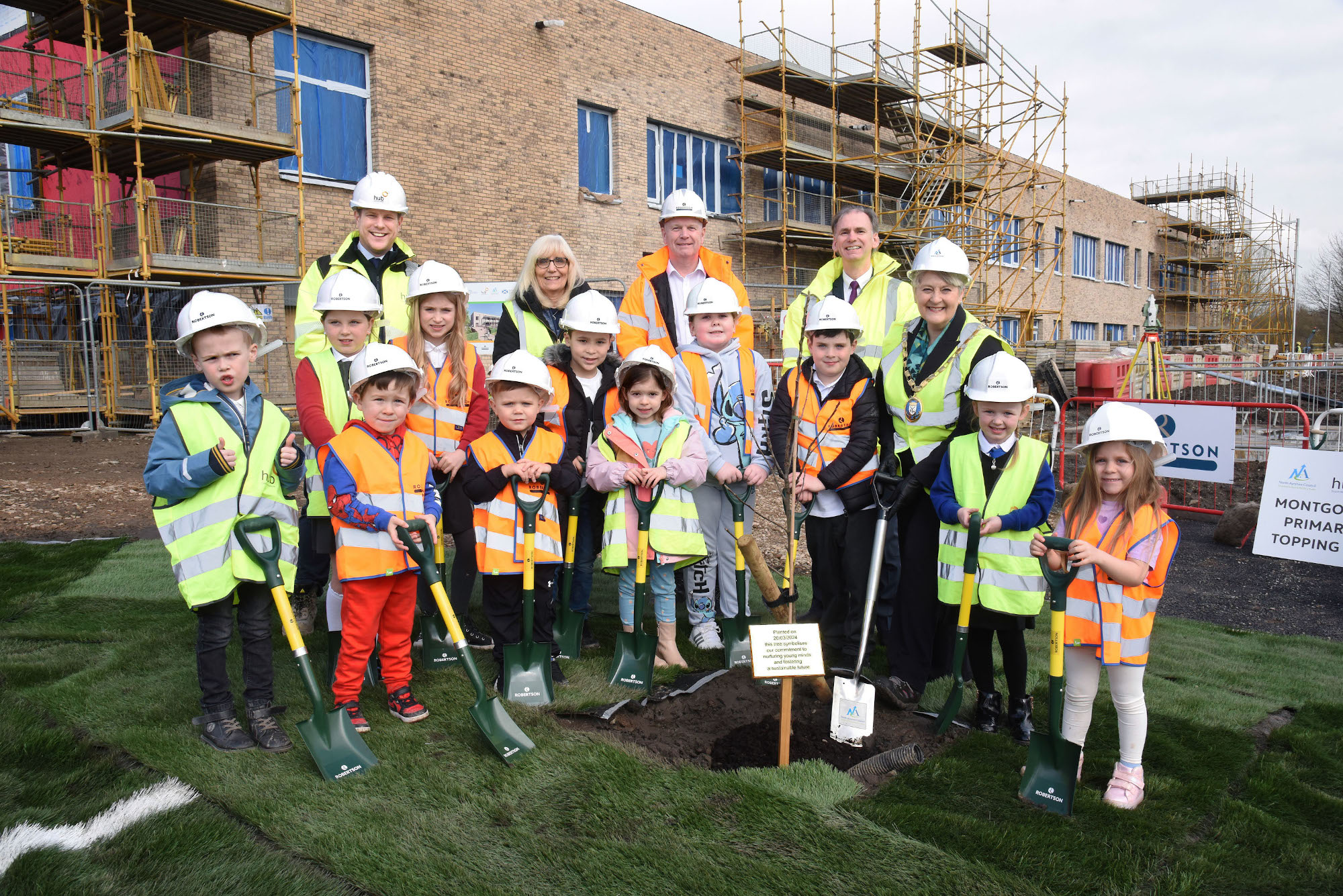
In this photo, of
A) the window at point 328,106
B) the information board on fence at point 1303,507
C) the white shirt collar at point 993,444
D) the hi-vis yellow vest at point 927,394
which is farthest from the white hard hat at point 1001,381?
the window at point 328,106

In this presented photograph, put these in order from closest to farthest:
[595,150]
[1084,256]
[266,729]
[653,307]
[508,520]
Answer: [266,729] < [508,520] < [653,307] < [595,150] < [1084,256]

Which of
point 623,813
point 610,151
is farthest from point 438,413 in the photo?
point 610,151

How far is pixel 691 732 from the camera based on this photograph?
3762 millimetres

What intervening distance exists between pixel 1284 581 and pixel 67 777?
8451mm

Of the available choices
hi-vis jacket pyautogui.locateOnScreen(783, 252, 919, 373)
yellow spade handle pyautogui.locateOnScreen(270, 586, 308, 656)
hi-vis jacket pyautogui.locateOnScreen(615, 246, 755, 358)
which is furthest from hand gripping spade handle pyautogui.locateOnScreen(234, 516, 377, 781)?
hi-vis jacket pyautogui.locateOnScreen(783, 252, 919, 373)

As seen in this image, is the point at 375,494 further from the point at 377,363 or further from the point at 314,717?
the point at 314,717

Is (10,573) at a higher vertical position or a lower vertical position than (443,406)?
lower

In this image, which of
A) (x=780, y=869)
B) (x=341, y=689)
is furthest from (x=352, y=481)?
(x=780, y=869)

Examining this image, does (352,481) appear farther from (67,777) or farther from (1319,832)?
(1319,832)

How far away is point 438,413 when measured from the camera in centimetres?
444

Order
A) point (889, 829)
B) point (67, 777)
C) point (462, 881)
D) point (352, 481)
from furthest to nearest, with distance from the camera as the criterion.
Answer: point (352, 481), point (67, 777), point (889, 829), point (462, 881)

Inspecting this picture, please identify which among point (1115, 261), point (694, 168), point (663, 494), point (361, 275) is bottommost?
point (663, 494)

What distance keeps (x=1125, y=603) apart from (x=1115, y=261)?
43.2 metres

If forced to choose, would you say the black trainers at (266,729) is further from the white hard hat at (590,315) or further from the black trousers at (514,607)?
the white hard hat at (590,315)
